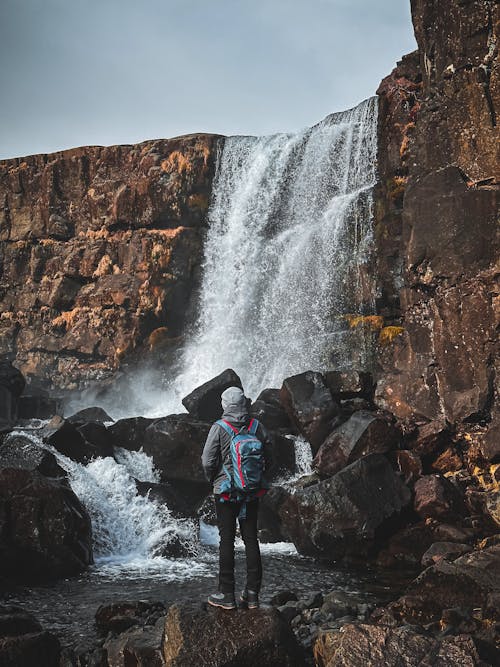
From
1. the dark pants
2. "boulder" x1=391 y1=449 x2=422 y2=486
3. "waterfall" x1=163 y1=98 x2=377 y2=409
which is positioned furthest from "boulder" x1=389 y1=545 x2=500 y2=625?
"waterfall" x1=163 y1=98 x2=377 y2=409

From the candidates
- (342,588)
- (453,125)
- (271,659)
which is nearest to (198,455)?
(342,588)

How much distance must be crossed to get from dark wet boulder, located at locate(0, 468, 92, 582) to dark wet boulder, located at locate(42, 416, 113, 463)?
3774 millimetres

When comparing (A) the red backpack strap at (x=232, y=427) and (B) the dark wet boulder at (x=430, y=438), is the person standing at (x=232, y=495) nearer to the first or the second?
(A) the red backpack strap at (x=232, y=427)

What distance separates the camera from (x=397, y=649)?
538cm

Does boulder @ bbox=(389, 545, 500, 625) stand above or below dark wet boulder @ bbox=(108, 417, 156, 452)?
below

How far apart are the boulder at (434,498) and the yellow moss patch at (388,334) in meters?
7.92

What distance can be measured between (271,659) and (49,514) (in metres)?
6.28

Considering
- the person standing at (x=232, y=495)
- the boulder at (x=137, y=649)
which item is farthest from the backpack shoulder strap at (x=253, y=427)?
the boulder at (x=137, y=649)

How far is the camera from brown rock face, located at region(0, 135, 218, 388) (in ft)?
99.8

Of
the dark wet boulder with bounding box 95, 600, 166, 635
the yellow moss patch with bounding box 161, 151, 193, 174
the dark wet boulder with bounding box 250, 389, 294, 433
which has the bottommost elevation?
the dark wet boulder with bounding box 95, 600, 166, 635

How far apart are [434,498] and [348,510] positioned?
6.44ft

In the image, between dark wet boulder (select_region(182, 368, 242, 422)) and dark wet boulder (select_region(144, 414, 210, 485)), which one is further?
dark wet boulder (select_region(182, 368, 242, 422))

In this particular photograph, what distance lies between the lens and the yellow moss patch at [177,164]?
30.4 m

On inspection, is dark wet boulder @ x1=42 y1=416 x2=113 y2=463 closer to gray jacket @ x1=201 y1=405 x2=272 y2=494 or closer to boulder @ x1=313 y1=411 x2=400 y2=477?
boulder @ x1=313 y1=411 x2=400 y2=477
